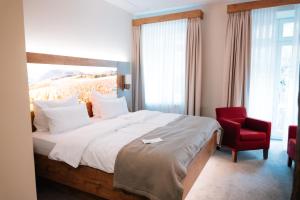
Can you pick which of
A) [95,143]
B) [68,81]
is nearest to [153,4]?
[68,81]

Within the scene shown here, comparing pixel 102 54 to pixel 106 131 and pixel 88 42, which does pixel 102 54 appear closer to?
pixel 88 42

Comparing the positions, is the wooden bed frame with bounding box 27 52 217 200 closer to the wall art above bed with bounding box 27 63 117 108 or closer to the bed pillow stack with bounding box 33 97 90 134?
the wall art above bed with bounding box 27 63 117 108

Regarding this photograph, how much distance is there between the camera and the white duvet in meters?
2.07

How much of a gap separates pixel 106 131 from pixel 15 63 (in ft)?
5.44

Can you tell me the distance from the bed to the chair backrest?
1207mm

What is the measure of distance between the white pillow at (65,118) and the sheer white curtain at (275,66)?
10.5ft

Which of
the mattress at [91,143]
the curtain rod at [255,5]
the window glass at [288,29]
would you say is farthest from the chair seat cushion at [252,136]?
the curtain rod at [255,5]

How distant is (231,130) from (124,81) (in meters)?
2.45

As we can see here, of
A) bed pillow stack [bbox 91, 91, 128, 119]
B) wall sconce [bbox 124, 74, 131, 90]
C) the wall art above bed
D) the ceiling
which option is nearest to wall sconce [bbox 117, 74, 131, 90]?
wall sconce [bbox 124, 74, 131, 90]

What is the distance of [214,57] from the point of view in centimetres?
434

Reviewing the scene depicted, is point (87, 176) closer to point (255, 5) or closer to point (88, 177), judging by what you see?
point (88, 177)

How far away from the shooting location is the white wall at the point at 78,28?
282cm

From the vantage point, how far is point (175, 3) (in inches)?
165

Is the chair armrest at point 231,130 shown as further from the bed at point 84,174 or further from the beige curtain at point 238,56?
the beige curtain at point 238,56
